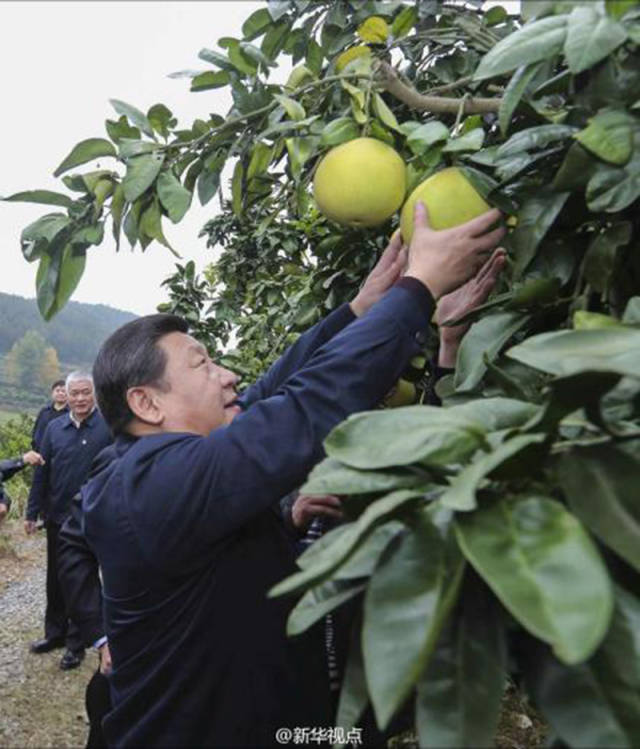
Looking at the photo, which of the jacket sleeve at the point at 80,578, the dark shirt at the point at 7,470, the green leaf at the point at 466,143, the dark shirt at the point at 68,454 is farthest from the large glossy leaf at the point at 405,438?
the dark shirt at the point at 7,470

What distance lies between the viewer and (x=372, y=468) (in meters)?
0.51

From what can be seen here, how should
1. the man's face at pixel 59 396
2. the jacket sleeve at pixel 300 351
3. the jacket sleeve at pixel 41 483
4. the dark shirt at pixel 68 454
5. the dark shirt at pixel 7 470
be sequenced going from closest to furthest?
the jacket sleeve at pixel 300 351 → the dark shirt at pixel 68 454 → the jacket sleeve at pixel 41 483 → the dark shirt at pixel 7 470 → the man's face at pixel 59 396

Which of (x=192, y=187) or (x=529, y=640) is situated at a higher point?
(x=192, y=187)

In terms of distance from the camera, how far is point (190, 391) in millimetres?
1222

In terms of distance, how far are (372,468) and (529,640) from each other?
15 centimetres

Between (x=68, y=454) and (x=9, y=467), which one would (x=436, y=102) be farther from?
(x=9, y=467)

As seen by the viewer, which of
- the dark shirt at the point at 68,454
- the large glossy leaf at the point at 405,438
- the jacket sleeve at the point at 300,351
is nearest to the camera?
the large glossy leaf at the point at 405,438

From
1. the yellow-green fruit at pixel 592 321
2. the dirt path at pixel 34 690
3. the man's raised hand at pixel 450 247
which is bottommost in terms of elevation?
the dirt path at pixel 34 690

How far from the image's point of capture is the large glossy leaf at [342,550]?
0.41 meters

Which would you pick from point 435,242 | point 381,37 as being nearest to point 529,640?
point 435,242

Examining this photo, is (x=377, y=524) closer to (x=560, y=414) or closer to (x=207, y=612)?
(x=560, y=414)

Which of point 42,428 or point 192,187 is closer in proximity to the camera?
point 192,187

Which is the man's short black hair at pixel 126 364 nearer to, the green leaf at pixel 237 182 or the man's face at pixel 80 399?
the green leaf at pixel 237 182

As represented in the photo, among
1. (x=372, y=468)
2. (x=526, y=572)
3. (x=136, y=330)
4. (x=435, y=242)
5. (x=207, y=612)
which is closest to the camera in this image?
(x=526, y=572)
